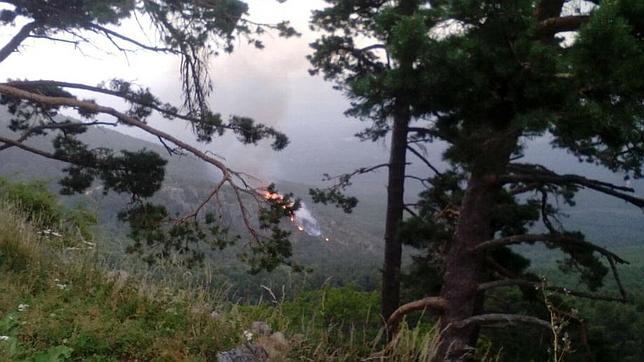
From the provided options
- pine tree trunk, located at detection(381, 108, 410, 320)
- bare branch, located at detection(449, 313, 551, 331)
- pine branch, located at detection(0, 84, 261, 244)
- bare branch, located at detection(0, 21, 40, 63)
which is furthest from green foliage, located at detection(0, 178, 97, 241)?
bare branch, located at detection(449, 313, 551, 331)

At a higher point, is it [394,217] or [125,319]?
[394,217]

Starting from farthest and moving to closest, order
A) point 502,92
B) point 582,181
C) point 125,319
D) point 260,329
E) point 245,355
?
point 582,181 < point 502,92 < point 125,319 < point 260,329 < point 245,355

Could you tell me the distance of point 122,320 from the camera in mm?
4105

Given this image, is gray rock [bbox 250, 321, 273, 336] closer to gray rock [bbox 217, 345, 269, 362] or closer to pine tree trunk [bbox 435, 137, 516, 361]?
gray rock [bbox 217, 345, 269, 362]

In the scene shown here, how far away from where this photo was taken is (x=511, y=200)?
38.7 ft

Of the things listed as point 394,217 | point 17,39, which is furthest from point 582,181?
point 17,39

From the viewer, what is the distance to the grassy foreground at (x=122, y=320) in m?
3.54

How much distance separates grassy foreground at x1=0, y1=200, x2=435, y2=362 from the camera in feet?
11.6

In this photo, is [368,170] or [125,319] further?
[368,170]

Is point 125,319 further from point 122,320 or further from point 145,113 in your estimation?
point 145,113

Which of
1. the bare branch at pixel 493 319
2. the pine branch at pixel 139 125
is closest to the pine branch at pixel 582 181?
the bare branch at pixel 493 319

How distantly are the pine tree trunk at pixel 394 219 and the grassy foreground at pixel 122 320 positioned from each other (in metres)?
7.11

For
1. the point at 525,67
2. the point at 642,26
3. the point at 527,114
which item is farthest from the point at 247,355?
the point at 642,26

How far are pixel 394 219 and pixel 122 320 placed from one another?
842cm
